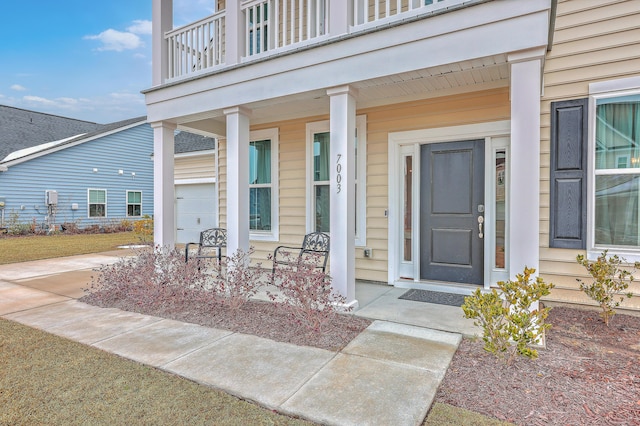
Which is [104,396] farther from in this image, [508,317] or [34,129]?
[34,129]

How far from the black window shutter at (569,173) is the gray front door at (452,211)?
A: 33.1 inches

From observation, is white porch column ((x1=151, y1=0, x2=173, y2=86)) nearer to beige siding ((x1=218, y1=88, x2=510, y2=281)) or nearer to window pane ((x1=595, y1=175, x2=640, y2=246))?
beige siding ((x1=218, y1=88, x2=510, y2=281))

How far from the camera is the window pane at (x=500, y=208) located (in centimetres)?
441

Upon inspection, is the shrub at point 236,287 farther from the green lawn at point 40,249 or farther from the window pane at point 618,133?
the green lawn at point 40,249

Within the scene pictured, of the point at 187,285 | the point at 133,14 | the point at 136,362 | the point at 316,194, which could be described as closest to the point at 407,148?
the point at 316,194

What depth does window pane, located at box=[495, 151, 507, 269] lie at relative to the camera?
4.41m

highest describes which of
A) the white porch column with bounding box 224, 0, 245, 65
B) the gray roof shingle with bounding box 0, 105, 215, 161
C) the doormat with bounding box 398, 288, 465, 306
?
the gray roof shingle with bounding box 0, 105, 215, 161

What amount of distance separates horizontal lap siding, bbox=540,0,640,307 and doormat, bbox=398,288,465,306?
103 centimetres

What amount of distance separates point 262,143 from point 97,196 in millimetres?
13445

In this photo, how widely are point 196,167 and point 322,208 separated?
22.3 ft

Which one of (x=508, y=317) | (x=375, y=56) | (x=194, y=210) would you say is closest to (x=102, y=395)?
(x=508, y=317)

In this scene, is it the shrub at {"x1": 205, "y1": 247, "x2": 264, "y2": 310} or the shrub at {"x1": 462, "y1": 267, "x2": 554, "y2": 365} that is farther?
the shrub at {"x1": 205, "y1": 247, "x2": 264, "y2": 310}

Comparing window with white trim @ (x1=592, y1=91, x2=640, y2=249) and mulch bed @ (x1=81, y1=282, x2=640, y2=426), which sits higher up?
window with white trim @ (x1=592, y1=91, x2=640, y2=249)

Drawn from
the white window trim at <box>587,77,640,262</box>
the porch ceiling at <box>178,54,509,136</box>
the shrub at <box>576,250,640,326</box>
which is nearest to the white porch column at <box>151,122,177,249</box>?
the porch ceiling at <box>178,54,509,136</box>
